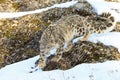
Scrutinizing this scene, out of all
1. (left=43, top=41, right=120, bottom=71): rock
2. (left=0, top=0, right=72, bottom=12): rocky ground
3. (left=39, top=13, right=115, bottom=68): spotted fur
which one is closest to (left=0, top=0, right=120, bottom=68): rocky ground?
(left=0, top=0, right=72, bottom=12): rocky ground

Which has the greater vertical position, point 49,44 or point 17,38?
point 49,44

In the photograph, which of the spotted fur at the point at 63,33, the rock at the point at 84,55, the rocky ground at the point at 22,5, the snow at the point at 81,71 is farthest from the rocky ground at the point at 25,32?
the rock at the point at 84,55

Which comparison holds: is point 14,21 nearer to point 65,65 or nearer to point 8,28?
point 8,28

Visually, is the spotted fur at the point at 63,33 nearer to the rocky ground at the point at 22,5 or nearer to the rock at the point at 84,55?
the rock at the point at 84,55

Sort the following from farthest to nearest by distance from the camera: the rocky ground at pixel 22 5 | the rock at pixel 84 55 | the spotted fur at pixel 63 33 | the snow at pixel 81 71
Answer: the rocky ground at pixel 22 5 → the spotted fur at pixel 63 33 → the rock at pixel 84 55 → the snow at pixel 81 71

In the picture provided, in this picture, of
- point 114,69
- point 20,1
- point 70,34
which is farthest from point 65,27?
point 20,1

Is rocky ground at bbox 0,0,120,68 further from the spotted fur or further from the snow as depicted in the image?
the spotted fur
